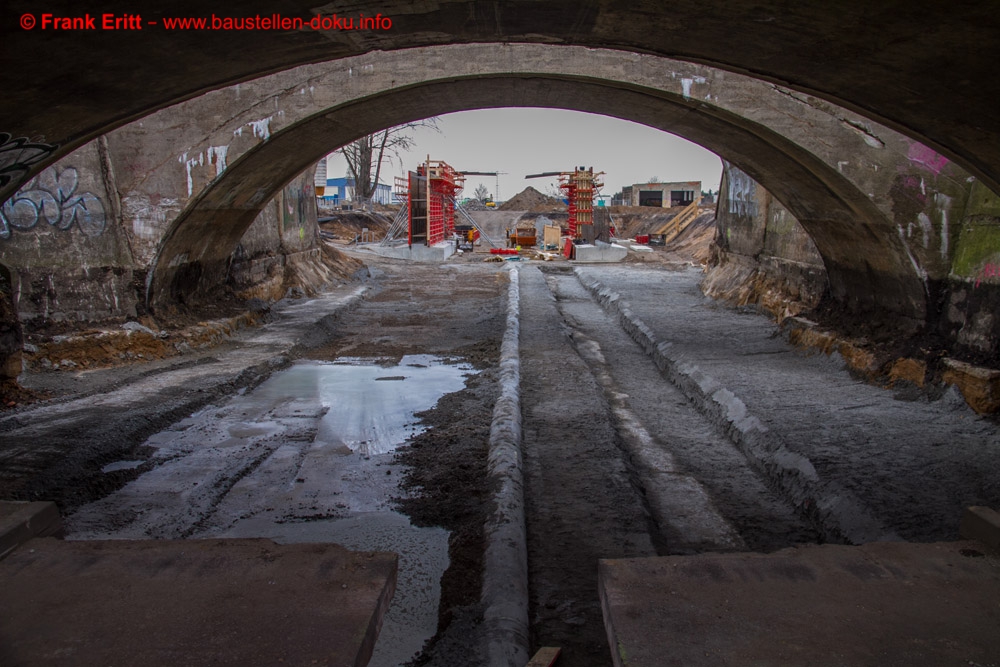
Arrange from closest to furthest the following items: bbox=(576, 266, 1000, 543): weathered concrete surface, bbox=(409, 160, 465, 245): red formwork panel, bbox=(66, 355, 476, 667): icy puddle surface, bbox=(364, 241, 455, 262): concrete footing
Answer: bbox=(66, 355, 476, 667): icy puddle surface < bbox=(576, 266, 1000, 543): weathered concrete surface < bbox=(364, 241, 455, 262): concrete footing < bbox=(409, 160, 465, 245): red formwork panel

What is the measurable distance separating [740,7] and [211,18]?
8.74ft

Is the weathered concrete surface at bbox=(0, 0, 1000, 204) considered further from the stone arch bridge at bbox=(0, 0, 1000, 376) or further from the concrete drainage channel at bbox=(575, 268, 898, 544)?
the concrete drainage channel at bbox=(575, 268, 898, 544)

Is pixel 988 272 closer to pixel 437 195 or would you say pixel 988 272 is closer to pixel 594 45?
pixel 594 45

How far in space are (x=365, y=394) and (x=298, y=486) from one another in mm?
2658

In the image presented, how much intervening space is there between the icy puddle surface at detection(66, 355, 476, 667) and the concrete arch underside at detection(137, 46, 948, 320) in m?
3.31

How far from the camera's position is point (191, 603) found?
9.21 ft

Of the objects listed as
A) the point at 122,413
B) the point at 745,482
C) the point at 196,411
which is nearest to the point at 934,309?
the point at 745,482

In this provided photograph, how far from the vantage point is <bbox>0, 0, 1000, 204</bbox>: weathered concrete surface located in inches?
135

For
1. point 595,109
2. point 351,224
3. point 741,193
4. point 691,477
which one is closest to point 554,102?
point 595,109

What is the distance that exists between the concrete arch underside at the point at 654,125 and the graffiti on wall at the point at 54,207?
2.75 ft

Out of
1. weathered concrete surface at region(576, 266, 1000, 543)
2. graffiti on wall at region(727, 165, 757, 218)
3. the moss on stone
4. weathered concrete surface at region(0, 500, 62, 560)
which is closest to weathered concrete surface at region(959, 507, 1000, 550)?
weathered concrete surface at region(576, 266, 1000, 543)

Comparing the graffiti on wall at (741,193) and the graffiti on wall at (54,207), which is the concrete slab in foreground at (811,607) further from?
the graffiti on wall at (741,193)

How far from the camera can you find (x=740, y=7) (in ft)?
11.8

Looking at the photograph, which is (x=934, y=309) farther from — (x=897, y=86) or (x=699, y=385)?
(x=897, y=86)
